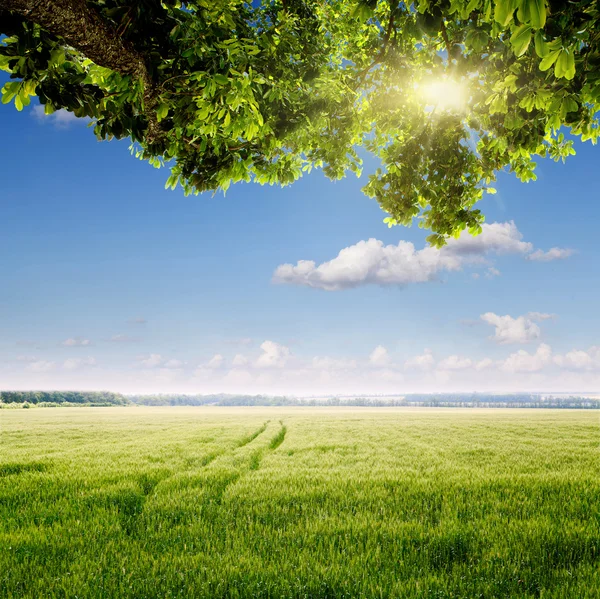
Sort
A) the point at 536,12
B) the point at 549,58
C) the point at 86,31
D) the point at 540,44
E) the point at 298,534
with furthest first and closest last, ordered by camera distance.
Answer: the point at 298,534 < the point at 86,31 < the point at 549,58 < the point at 540,44 < the point at 536,12

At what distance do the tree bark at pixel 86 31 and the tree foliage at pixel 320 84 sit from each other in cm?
1

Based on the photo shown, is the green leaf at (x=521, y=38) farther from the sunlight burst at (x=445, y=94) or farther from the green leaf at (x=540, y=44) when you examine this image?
the sunlight burst at (x=445, y=94)

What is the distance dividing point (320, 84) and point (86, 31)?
3657mm

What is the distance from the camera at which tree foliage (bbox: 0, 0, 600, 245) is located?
374 cm

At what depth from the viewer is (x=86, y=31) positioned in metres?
3.76

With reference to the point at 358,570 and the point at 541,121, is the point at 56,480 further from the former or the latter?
the point at 541,121

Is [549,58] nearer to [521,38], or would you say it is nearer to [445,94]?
[521,38]

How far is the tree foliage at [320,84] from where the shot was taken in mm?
3744

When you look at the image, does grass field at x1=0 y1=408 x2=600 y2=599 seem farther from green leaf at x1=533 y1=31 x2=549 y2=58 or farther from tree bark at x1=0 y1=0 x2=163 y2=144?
tree bark at x1=0 y1=0 x2=163 y2=144

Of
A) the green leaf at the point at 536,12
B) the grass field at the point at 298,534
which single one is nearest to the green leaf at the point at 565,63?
the green leaf at the point at 536,12

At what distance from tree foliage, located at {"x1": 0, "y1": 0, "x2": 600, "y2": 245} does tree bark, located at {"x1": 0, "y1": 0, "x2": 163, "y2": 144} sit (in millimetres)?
Answer: 13

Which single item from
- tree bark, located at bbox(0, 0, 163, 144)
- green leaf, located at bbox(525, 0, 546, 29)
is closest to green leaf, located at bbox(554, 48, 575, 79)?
green leaf, located at bbox(525, 0, 546, 29)

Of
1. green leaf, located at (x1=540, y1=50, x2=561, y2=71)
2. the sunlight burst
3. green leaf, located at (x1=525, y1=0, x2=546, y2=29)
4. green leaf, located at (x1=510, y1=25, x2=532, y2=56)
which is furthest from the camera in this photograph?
the sunlight burst

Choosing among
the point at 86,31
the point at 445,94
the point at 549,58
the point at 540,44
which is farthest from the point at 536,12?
the point at 445,94
